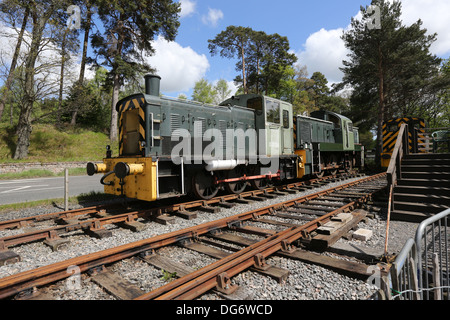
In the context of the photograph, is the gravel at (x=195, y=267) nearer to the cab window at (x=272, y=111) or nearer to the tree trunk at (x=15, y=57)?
the cab window at (x=272, y=111)

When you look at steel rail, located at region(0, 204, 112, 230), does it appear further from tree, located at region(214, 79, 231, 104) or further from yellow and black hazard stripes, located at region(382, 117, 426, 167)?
tree, located at region(214, 79, 231, 104)

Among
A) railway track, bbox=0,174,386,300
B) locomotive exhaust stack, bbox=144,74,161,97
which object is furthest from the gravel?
locomotive exhaust stack, bbox=144,74,161,97

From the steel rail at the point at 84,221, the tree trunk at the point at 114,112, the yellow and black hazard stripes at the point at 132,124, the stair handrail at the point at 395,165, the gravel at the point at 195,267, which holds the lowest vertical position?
the gravel at the point at 195,267

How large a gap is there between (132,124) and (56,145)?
17750mm

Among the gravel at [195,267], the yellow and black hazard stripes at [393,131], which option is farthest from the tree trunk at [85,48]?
the yellow and black hazard stripes at [393,131]

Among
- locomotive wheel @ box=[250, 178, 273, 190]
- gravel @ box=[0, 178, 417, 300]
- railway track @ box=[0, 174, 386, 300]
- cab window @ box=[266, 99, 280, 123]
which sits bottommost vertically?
gravel @ box=[0, 178, 417, 300]

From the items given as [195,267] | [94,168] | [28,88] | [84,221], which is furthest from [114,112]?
[195,267]

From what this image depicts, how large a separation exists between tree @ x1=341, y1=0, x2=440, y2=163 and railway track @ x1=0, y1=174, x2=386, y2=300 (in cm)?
1885

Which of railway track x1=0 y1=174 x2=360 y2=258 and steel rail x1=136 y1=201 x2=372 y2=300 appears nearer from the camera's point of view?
steel rail x1=136 y1=201 x2=372 y2=300

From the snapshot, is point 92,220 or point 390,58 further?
point 390,58

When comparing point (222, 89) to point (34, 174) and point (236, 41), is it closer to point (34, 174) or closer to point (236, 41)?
point (236, 41)

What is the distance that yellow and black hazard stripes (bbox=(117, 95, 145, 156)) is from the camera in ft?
19.9

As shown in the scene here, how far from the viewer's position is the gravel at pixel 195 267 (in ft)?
8.78

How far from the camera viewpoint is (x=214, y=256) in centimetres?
355
